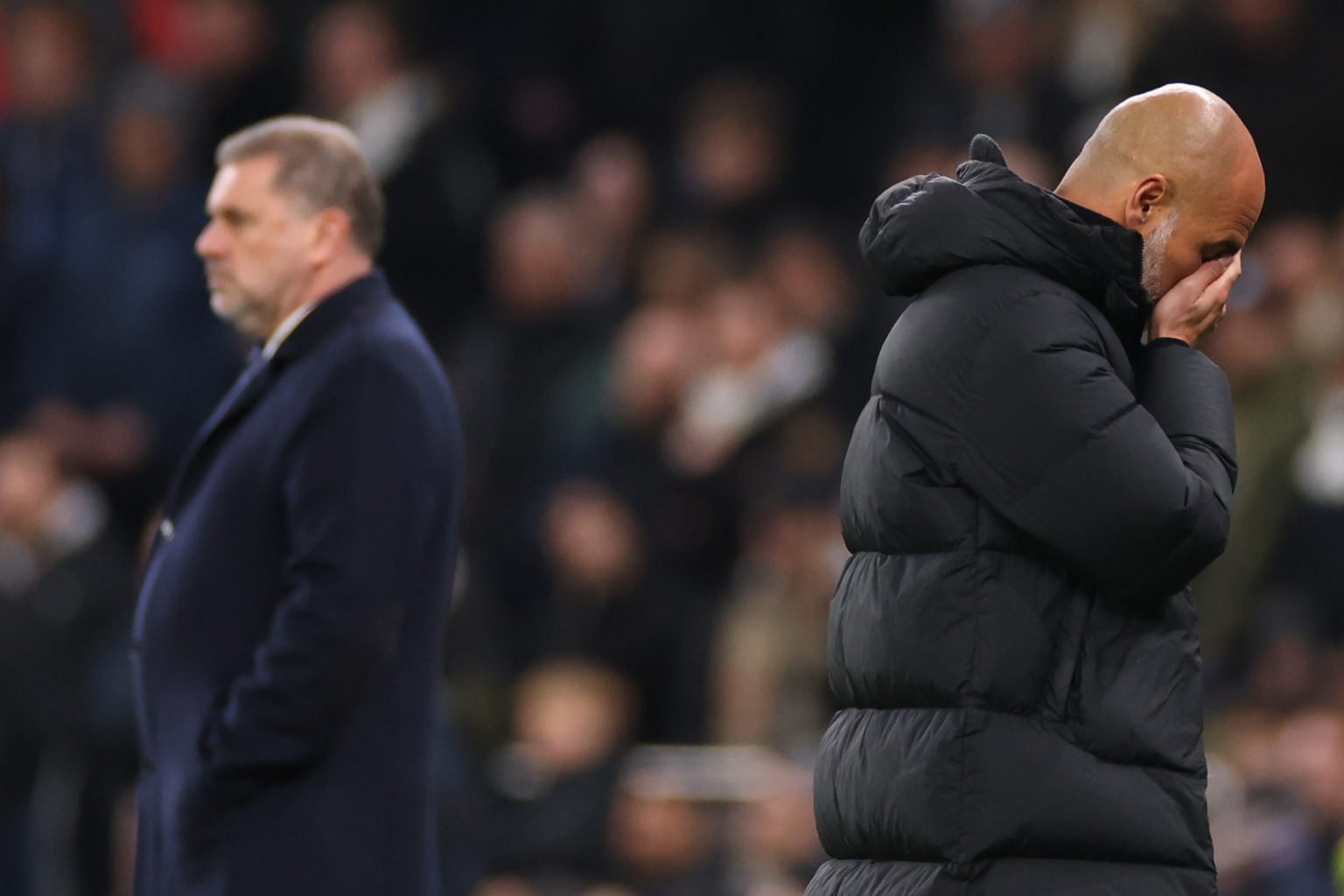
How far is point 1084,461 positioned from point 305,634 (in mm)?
1412

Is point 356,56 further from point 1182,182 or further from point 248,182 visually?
point 1182,182

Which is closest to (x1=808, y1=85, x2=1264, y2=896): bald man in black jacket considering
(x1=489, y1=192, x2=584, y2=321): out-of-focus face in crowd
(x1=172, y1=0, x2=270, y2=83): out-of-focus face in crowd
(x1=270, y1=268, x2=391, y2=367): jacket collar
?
(x1=270, y1=268, x2=391, y2=367): jacket collar

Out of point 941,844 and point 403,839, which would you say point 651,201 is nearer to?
point 403,839

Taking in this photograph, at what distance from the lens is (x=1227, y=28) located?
7969 millimetres

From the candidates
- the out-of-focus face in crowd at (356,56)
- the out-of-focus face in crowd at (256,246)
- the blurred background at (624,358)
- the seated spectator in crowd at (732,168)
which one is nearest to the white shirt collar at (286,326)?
the out-of-focus face in crowd at (256,246)

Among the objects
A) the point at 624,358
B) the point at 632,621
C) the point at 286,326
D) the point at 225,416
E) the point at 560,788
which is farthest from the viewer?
the point at 624,358

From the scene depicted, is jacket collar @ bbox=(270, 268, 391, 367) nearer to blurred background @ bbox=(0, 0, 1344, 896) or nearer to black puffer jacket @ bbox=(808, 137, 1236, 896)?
black puffer jacket @ bbox=(808, 137, 1236, 896)

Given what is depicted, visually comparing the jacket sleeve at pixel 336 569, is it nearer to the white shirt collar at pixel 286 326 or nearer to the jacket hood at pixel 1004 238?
the white shirt collar at pixel 286 326

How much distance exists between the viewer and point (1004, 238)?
10.4 feet

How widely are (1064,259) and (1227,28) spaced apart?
515 cm

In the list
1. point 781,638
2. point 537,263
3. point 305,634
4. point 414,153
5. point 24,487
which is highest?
point 414,153

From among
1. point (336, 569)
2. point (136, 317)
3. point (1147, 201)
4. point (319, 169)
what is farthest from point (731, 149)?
point (1147, 201)

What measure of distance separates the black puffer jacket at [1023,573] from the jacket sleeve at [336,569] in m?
0.97

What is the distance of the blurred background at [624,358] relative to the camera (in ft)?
22.9
